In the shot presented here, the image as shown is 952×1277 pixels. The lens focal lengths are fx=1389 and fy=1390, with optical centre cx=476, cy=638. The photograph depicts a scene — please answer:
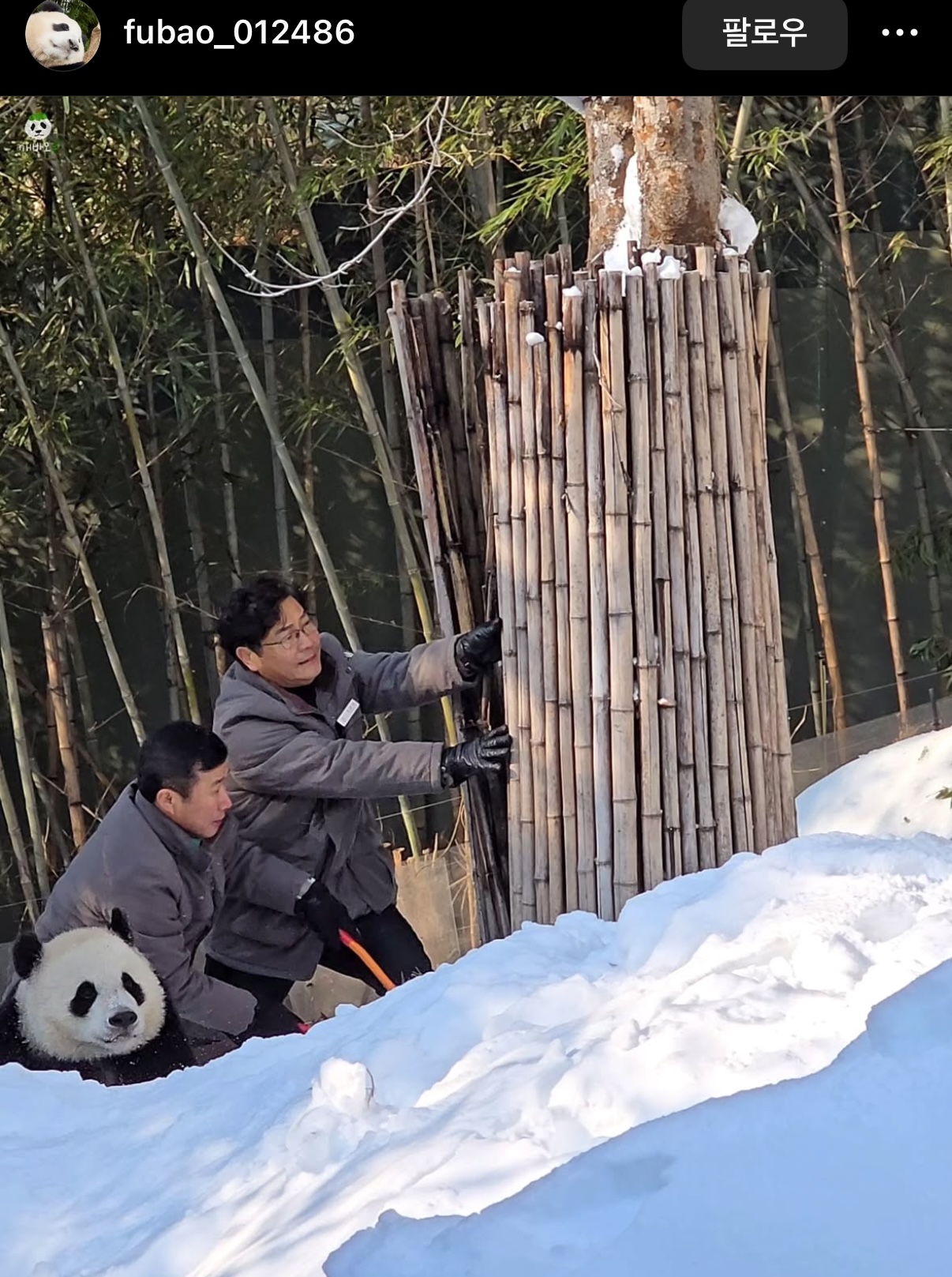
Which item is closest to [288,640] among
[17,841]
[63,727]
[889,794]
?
[889,794]

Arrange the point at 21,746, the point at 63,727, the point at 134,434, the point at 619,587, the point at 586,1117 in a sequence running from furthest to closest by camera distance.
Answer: the point at 63,727 < the point at 21,746 < the point at 134,434 < the point at 619,587 < the point at 586,1117

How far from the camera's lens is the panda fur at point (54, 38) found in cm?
133

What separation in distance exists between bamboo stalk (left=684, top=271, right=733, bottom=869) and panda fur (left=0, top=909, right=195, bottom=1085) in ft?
2.84

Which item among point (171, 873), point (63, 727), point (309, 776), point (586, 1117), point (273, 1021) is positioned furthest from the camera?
point (63, 727)

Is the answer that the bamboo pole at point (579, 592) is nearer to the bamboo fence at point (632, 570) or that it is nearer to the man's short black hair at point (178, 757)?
the bamboo fence at point (632, 570)

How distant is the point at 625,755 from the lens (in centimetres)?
190

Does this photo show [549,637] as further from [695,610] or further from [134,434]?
[134,434]

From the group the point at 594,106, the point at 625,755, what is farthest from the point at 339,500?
the point at 625,755

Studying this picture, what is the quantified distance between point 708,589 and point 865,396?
2415 millimetres

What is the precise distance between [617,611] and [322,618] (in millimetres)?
2744

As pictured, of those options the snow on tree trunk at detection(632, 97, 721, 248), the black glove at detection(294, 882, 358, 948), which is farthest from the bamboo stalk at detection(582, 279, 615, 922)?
the black glove at detection(294, 882, 358, 948)

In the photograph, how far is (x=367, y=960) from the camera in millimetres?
2402

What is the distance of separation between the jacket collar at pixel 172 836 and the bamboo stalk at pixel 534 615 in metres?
0.56

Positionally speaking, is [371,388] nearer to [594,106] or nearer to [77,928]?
[594,106]
